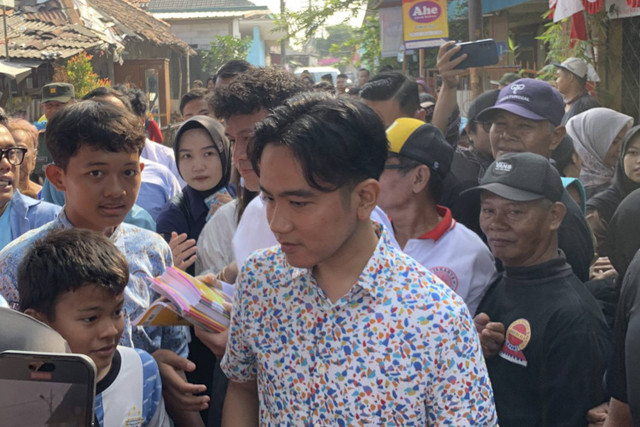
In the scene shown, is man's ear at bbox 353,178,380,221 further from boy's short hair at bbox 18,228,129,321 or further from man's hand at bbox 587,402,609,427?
man's hand at bbox 587,402,609,427

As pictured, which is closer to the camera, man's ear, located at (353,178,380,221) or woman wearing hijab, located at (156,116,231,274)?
man's ear, located at (353,178,380,221)

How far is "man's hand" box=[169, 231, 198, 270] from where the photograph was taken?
3.21m

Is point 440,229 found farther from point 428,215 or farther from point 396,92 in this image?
point 396,92

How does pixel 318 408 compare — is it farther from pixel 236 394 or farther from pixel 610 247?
pixel 610 247

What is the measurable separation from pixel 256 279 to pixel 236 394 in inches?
14.6

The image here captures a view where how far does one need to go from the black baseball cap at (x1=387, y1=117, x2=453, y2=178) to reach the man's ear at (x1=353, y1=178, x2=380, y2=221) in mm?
1289

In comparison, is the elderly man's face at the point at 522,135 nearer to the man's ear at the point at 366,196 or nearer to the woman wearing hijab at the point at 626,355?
the woman wearing hijab at the point at 626,355

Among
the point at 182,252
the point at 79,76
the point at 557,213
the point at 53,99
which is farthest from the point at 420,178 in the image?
the point at 79,76

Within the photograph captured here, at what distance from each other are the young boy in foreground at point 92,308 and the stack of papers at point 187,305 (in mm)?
122

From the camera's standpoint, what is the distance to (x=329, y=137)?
193 centimetres

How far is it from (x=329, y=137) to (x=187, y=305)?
0.72 m

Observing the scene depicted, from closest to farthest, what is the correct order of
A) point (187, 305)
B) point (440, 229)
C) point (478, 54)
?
point (187, 305), point (440, 229), point (478, 54)

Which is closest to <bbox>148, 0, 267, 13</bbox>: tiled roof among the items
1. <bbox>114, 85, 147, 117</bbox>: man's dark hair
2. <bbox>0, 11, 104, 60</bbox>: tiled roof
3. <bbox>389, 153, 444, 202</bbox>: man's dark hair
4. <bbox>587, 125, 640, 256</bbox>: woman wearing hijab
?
<bbox>0, 11, 104, 60</bbox>: tiled roof

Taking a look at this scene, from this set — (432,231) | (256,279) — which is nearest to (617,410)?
(432,231)
